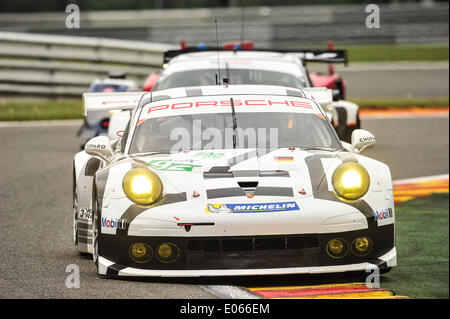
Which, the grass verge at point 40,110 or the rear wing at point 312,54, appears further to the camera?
the grass verge at point 40,110

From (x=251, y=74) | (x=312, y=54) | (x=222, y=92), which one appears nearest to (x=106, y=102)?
(x=222, y=92)

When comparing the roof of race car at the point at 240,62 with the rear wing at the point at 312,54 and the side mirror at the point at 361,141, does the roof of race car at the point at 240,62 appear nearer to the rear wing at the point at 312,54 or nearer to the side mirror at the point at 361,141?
the rear wing at the point at 312,54

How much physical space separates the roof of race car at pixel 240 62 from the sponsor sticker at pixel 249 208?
519 cm

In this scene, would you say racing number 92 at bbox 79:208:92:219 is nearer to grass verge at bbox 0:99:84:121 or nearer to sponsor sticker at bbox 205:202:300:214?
sponsor sticker at bbox 205:202:300:214

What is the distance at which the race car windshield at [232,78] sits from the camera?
11.0 meters

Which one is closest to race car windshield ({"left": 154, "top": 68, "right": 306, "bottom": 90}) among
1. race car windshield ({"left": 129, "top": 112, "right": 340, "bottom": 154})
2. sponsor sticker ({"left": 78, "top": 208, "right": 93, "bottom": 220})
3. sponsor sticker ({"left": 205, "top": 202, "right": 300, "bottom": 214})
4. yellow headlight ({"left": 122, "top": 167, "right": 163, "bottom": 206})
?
race car windshield ({"left": 129, "top": 112, "right": 340, "bottom": 154})

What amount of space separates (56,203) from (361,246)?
4.35 m

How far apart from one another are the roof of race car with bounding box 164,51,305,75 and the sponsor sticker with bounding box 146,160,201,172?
4.62 meters

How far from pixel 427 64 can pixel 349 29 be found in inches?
147

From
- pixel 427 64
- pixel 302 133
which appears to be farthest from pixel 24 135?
pixel 427 64

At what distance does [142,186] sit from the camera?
6.30 m

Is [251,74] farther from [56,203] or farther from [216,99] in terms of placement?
[216,99]

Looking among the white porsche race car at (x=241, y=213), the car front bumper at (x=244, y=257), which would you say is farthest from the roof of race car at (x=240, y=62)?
the car front bumper at (x=244, y=257)

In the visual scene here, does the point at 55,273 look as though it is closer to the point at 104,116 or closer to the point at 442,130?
the point at 104,116
